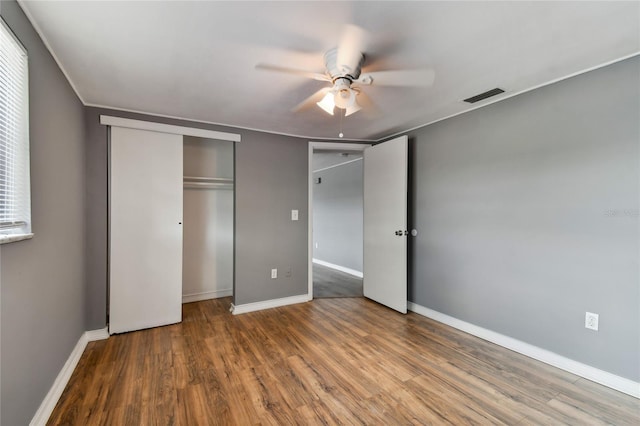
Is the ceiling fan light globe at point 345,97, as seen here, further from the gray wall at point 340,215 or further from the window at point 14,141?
the gray wall at point 340,215

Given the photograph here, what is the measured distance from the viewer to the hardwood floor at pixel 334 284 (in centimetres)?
420

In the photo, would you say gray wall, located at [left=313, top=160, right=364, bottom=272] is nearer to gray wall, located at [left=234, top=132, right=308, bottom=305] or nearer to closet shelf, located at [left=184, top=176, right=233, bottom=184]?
gray wall, located at [left=234, top=132, right=308, bottom=305]

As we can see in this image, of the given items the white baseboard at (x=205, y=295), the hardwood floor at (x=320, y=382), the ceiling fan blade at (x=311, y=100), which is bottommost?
the hardwood floor at (x=320, y=382)

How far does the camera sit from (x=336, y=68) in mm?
1762

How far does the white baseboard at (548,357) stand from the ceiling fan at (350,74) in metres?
2.34

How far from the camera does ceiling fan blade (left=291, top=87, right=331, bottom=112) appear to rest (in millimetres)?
2290

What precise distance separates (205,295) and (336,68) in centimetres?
344

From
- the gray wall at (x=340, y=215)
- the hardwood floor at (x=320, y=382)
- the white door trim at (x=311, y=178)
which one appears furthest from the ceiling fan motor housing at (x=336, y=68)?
the gray wall at (x=340, y=215)

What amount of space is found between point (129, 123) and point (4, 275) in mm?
1974

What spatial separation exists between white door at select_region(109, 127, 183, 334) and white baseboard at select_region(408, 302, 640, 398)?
9.88 ft

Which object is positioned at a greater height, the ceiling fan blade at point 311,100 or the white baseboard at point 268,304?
the ceiling fan blade at point 311,100

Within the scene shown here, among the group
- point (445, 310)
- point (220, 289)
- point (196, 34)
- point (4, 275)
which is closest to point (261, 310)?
point (220, 289)

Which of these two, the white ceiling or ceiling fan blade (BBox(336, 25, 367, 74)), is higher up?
the white ceiling

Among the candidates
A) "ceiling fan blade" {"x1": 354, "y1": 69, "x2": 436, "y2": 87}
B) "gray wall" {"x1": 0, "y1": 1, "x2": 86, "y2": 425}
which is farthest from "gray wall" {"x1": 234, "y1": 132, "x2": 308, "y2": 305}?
"ceiling fan blade" {"x1": 354, "y1": 69, "x2": 436, "y2": 87}
